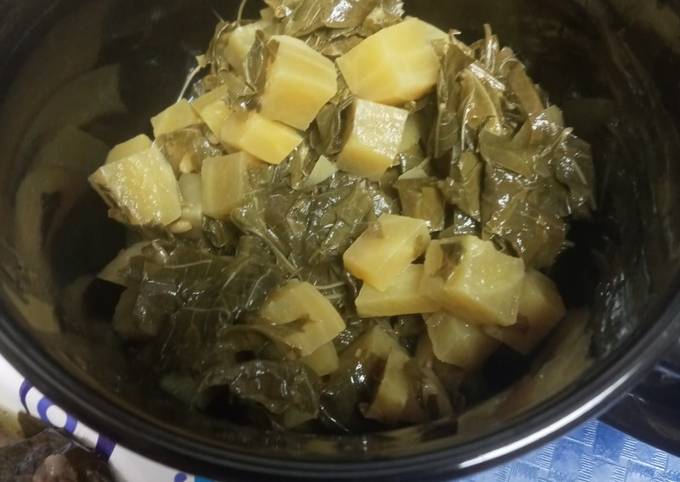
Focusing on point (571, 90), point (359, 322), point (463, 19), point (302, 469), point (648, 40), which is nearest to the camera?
point (302, 469)

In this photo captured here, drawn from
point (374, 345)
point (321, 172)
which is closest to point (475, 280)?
point (374, 345)

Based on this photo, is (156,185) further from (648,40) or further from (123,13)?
(648,40)

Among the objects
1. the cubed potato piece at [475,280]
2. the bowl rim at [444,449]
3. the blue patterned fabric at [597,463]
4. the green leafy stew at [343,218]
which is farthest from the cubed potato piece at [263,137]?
the blue patterned fabric at [597,463]

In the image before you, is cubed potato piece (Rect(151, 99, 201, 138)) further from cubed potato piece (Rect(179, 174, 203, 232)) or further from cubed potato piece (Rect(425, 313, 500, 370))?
cubed potato piece (Rect(425, 313, 500, 370))

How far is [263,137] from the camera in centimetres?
164

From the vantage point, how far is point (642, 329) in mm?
1123

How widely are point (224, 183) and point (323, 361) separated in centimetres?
46

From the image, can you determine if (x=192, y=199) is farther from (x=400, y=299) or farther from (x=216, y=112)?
(x=400, y=299)

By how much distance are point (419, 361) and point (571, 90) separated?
0.72m

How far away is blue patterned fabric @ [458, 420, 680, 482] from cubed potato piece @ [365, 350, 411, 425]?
13.9 inches

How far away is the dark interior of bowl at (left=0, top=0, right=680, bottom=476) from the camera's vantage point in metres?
1.20

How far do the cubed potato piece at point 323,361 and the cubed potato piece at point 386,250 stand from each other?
0.53 feet

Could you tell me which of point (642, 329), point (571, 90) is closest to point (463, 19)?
point (571, 90)

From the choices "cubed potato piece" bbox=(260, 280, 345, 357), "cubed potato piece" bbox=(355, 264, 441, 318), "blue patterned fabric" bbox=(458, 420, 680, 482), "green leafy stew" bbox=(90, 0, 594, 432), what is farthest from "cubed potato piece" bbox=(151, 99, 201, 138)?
"blue patterned fabric" bbox=(458, 420, 680, 482)
